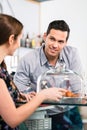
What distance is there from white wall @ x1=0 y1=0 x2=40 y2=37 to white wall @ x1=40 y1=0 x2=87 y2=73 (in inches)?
6.0

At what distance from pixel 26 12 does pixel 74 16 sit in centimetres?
66

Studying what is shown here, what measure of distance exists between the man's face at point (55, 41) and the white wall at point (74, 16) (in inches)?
66.5

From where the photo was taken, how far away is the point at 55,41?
197cm

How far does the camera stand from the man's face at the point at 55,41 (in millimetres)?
1956

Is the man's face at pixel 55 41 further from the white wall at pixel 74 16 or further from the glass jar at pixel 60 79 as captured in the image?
the white wall at pixel 74 16

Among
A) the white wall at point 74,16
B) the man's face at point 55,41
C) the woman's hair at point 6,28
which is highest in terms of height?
the woman's hair at point 6,28

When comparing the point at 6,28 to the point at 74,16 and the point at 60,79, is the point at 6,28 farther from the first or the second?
the point at 74,16

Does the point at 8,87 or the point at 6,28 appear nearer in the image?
the point at 6,28

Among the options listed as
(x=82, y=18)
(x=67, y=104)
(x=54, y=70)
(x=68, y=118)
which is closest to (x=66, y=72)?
(x=54, y=70)

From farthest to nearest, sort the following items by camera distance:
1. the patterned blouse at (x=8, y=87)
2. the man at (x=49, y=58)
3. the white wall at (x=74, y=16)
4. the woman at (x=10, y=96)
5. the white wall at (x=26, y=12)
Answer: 1. the white wall at (x=74, y=16)
2. the white wall at (x=26, y=12)
3. the man at (x=49, y=58)
4. the patterned blouse at (x=8, y=87)
5. the woman at (x=10, y=96)

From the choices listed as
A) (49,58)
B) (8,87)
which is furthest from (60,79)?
(8,87)

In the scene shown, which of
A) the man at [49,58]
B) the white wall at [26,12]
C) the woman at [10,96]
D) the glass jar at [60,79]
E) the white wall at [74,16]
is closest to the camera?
the woman at [10,96]

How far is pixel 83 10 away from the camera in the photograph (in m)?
3.64

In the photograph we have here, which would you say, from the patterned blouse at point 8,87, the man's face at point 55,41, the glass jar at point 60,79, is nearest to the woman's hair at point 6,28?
the patterned blouse at point 8,87
